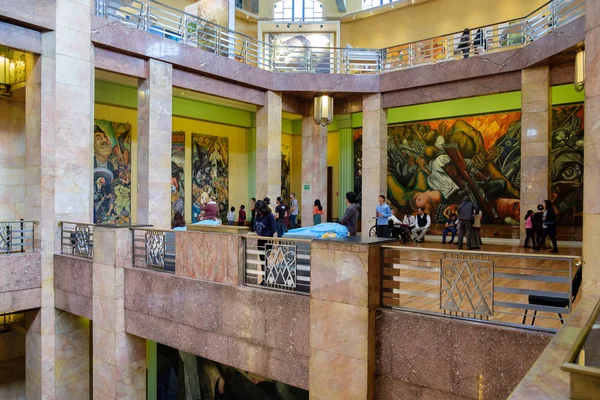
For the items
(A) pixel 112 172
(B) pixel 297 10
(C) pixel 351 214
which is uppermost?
(B) pixel 297 10

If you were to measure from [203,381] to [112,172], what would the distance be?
21.8ft

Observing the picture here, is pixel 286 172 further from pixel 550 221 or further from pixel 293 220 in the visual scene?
pixel 550 221

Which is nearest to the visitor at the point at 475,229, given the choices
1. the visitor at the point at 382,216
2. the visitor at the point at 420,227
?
the visitor at the point at 420,227

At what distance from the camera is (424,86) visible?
12.1 metres

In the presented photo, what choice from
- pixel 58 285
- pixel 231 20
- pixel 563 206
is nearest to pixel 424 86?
pixel 563 206

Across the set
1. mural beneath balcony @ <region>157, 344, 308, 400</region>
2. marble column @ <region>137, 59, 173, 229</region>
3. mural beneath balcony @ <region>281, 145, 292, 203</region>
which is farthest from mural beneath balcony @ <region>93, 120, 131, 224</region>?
mural beneath balcony @ <region>281, 145, 292, 203</region>

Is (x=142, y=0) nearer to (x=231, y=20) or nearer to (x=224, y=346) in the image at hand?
(x=231, y=20)

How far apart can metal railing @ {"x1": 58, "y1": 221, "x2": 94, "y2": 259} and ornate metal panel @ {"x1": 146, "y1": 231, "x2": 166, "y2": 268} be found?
1.39 meters

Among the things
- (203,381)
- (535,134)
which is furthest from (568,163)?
(203,381)

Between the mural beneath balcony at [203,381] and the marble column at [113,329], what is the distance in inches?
147

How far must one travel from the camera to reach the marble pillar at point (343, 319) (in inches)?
174

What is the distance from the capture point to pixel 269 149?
12.7 m

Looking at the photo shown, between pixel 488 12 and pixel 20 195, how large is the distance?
1551 centimetres

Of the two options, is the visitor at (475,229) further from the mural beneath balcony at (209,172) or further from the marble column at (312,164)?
the mural beneath balcony at (209,172)
